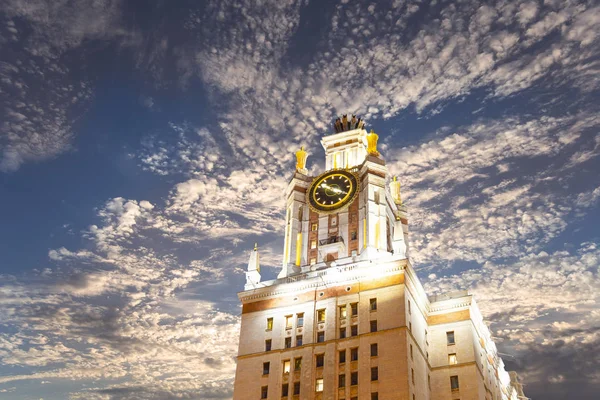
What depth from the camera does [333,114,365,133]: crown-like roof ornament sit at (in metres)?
107

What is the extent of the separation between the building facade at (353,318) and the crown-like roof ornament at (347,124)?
29.1 ft

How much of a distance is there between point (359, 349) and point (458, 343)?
50.5 ft

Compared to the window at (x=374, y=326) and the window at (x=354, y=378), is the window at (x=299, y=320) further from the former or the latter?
the window at (x=354, y=378)

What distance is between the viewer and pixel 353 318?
3172 inches

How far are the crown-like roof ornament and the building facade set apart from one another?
8.86 metres

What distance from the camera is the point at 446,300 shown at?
89000mm

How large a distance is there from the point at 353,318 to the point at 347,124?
124ft

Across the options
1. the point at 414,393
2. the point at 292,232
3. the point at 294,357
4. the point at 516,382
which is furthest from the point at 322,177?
the point at 516,382

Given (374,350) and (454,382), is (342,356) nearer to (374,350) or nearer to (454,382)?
(374,350)

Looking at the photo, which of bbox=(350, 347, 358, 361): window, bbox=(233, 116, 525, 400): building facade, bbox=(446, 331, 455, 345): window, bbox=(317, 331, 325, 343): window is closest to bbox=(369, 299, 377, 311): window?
bbox=(233, 116, 525, 400): building facade

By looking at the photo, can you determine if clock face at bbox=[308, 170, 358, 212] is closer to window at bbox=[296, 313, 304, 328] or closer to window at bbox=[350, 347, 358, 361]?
window at bbox=[296, 313, 304, 328]

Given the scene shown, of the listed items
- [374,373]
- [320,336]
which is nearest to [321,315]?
[320,336]

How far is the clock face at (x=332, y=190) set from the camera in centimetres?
9562

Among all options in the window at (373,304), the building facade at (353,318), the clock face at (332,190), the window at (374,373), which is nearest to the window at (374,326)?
the building facade at (353,318)
